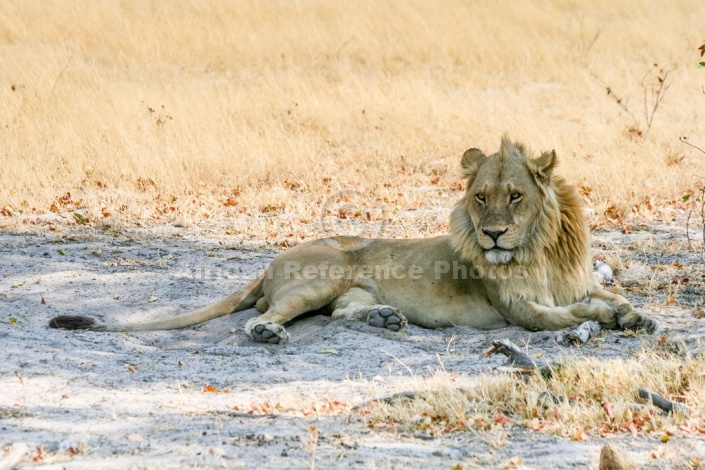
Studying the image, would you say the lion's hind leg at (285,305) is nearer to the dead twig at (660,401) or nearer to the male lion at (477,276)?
the male lion at (477,276)

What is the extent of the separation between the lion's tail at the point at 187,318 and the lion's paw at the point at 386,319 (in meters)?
0.95

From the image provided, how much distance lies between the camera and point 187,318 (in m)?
5.87

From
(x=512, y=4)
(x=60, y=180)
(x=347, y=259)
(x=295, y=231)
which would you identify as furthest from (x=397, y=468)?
(x=512, y=4)

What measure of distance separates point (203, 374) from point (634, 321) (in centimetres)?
255

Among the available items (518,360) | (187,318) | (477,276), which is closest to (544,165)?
(477,276)

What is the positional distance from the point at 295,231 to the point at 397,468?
549 cm

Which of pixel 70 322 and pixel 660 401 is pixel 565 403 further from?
pixel 70 322

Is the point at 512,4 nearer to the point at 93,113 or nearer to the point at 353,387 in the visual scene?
the point at 93,113

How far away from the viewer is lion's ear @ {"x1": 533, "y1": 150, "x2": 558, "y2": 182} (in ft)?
18.8

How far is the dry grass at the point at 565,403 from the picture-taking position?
3723 millimetres

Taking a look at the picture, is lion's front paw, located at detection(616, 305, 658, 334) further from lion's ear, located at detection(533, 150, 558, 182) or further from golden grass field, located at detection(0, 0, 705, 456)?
lion's ear, located at detection(533, 150, 558, 182)

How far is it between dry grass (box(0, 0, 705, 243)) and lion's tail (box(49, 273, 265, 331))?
2.02 m

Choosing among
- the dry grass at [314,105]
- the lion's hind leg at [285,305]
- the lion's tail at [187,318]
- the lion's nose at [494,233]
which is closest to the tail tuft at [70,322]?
the lion's tail at [187,318]

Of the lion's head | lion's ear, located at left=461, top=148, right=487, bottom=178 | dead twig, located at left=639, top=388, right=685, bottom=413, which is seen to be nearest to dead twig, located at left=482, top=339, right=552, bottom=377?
dead twig, located at left=639, top=388, right=685, bottom=413
